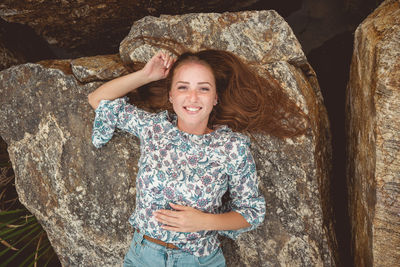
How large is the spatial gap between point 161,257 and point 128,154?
2.52 ft

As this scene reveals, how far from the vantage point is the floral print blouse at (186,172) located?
79.6 inches

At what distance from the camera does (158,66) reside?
7.16 feet

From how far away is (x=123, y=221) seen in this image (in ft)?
8.12

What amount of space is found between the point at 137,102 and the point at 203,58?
59cm

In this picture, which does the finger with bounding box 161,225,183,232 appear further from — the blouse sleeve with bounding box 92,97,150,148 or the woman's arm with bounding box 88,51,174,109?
the woman's arm with bounding box 88,51,174,109

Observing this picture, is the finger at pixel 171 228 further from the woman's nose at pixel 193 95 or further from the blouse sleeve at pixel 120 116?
the woman's nose at pixel 193 95

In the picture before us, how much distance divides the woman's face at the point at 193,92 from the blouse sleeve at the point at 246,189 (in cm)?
33

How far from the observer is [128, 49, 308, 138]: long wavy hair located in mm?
2215

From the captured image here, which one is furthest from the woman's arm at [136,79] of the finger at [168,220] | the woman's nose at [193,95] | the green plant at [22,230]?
the green plant at [22,230]

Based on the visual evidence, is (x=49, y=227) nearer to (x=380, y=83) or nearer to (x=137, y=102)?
(x=137, y=102)

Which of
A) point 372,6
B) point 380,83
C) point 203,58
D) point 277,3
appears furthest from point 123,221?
point 372,6

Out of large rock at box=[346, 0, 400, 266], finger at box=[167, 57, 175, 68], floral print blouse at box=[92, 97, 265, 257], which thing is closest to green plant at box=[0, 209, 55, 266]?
floral print blouse at box=[92, 97, 265, 257]

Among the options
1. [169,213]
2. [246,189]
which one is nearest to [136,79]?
[169,213]

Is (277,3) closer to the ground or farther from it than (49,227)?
farther from it
